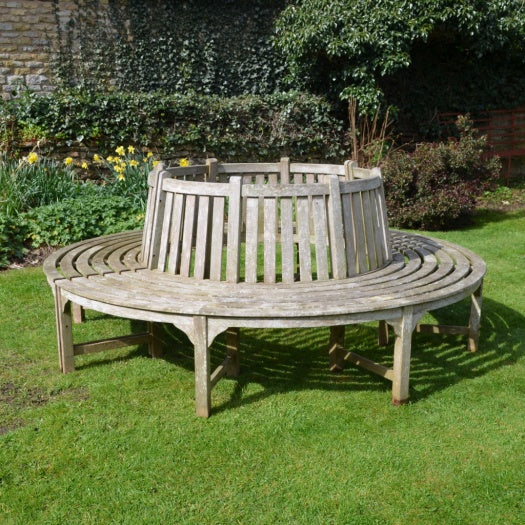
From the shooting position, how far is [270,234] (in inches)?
149

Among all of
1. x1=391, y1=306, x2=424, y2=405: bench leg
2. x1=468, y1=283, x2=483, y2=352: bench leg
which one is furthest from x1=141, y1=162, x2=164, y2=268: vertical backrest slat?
x1=468, y1=283, x2=483, y2=352: bench leg

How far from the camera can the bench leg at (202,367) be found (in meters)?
3.33

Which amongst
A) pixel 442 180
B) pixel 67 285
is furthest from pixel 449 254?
pixel 442 180

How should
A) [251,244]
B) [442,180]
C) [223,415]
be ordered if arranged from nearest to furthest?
1. [223,415]
2. [251,244]
3. [442,180]

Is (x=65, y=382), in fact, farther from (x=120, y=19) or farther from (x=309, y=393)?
(x=120, y=19)

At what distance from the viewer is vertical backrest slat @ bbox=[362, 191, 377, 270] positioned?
13.0ft

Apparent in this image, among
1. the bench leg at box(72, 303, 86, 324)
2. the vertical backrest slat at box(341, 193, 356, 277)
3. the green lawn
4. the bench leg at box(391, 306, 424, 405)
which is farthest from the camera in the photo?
the bench leg at box(72, 303, 86, 324)

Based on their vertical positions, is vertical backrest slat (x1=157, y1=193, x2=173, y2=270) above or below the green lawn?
above

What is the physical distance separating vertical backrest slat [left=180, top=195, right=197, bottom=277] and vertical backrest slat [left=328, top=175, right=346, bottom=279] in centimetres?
83

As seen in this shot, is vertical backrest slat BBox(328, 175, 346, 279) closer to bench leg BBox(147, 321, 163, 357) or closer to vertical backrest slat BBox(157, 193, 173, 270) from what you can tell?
vertical backrest slat BBox(157, 193, 173, 270)

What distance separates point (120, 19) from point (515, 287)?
9.61 metres

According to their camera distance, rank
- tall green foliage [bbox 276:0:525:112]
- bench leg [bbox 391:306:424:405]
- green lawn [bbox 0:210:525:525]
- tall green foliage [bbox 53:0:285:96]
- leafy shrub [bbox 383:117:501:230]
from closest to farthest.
A: green lawn [bbox 0:210:525:525] < bench leg [bbox 391:306:424:405] < leafy shrub [bbox 383:117:501:230] < tall green foliage [bbox 276:0:525:112] < tall green foliage [bbox 53:0:285:96]

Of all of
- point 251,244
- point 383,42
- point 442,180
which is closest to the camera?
point 251,244

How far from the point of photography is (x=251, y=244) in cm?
379
